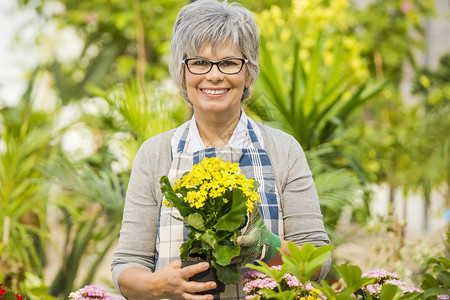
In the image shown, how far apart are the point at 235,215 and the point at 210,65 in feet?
1.60

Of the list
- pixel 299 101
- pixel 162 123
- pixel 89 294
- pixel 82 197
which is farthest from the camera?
pixel 299 101

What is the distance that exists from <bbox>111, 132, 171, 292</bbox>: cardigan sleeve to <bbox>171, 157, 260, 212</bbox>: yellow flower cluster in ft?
1.14

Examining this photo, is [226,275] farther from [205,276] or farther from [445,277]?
[445,277]

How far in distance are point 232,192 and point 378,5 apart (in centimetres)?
661

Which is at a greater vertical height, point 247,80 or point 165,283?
point 247,80

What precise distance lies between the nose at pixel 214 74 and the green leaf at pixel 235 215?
0.41m

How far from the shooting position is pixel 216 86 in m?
1.33

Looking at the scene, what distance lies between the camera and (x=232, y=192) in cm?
102

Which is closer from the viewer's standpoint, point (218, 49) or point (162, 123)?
point (218, 49)

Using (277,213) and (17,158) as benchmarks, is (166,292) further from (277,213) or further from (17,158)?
(17,158)

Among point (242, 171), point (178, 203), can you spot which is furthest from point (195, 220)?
point (242, 171)

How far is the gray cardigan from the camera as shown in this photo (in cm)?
134

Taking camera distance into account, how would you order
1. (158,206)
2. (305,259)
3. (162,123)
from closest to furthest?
(305,259) < (158,206) < (162,123)

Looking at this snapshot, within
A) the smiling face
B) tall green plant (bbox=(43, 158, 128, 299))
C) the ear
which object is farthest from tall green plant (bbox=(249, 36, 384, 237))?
the smiling face
